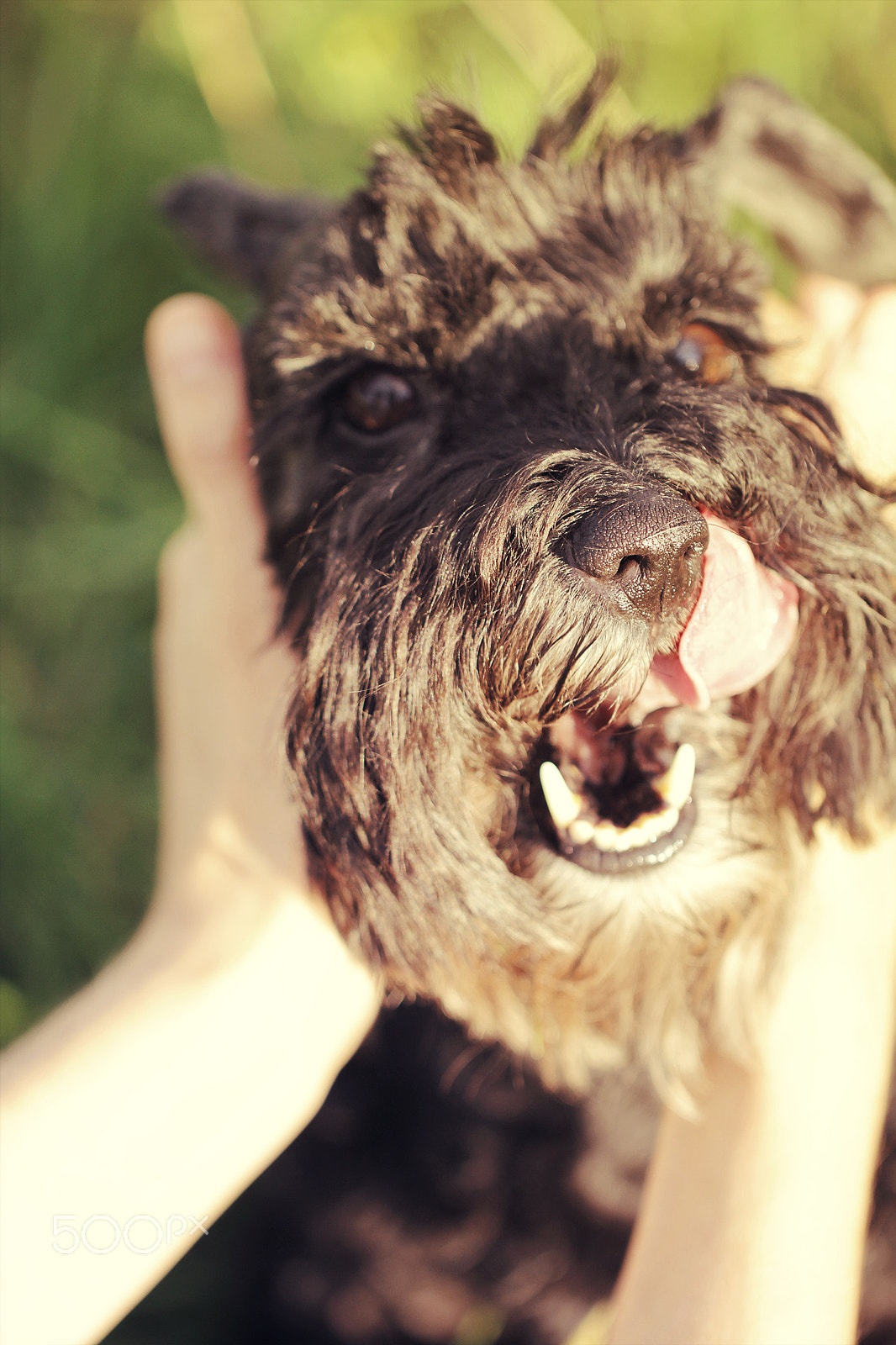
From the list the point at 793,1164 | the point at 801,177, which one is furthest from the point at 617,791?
the point at 801,177

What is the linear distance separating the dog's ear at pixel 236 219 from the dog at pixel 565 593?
42 cm

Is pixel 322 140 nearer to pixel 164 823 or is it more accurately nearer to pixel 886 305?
pixel 886 305

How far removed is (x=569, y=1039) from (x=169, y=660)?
4.66 feet

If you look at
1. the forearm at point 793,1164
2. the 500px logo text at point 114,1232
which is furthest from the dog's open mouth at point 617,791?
the 500px logo text at point 114,1232

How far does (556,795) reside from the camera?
1657 mm

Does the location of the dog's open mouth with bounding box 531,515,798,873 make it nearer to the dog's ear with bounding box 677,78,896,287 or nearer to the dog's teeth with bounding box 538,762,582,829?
the dog's teeth with bounding box 538,762,582,829

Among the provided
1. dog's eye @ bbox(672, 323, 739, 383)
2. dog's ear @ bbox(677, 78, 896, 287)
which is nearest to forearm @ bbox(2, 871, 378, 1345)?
dog's eye @ bbox(672, 323, 739, 383)

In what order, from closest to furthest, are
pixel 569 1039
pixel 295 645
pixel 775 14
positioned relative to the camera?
1. pixel 295 645
2. pixel 569 1039
3. pixel 775 14

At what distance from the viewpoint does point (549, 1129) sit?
2.48 meters

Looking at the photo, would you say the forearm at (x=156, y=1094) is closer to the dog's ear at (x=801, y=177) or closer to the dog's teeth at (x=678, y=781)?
the dog's teeth at (x=678, y=781)

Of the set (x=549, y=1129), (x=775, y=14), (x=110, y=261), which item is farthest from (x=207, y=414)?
(x=775, y=14)

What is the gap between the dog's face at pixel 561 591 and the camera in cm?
146

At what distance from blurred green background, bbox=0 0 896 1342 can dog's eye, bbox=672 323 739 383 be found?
2.32m

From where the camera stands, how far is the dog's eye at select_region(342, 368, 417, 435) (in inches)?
74.4
